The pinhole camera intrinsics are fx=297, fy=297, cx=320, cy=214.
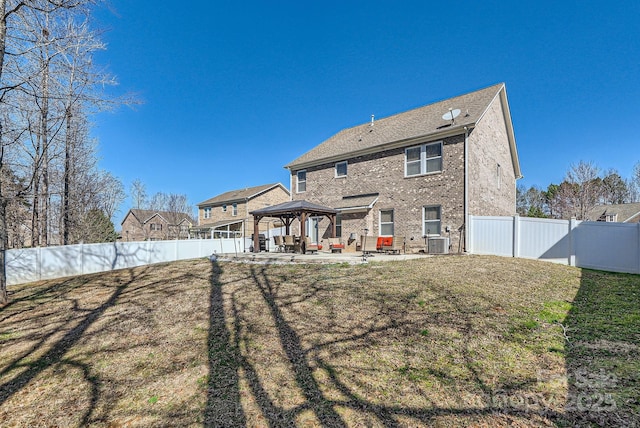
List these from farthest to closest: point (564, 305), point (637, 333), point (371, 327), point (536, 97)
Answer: point (536, 97)
point (564, 305)
point (371, 327)
point (637, 333)

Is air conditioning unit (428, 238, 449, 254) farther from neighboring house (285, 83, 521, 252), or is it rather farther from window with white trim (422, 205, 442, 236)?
window with white trim (422, 205, 442, 236)

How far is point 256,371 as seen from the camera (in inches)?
156

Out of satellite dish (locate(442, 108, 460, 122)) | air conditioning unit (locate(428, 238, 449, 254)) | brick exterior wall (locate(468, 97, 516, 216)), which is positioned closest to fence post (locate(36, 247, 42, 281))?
air conditioning unit (locate(428, 238, 449, 254))

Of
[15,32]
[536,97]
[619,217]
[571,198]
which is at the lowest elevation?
[619,217]

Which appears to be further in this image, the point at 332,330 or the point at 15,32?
the point at 15,32

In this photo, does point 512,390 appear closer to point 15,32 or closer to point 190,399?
point 190,399

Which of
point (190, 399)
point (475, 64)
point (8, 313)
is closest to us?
point (190, 399)

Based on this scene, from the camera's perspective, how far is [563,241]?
11.3 m

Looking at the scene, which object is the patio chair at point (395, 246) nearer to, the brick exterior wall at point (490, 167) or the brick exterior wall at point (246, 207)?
the brick exterior wall at point (490, 167)

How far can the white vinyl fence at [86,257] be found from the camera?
11.4 metres

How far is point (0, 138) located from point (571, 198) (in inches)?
1732

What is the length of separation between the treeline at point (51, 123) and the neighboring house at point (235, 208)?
9967 mm

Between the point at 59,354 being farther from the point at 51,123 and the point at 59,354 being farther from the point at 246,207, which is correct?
the point at 246,207

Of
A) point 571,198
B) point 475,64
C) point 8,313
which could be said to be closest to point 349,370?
point 8,313
